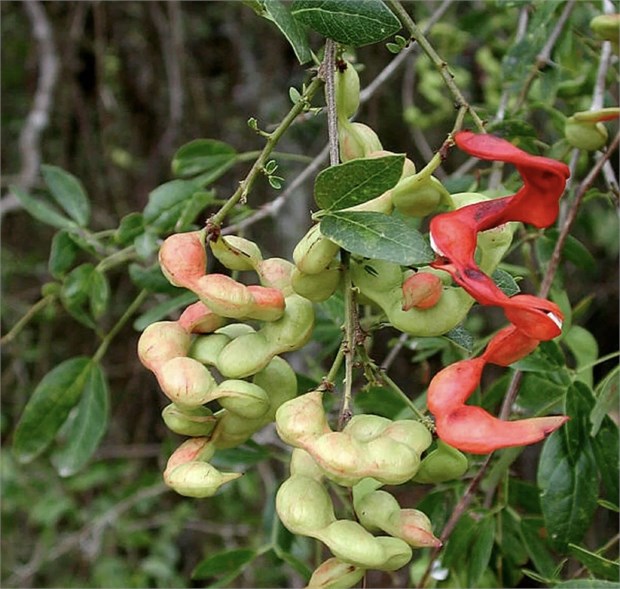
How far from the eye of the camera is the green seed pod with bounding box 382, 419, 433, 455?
49cm

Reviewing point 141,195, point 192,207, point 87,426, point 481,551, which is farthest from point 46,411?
point 141,195

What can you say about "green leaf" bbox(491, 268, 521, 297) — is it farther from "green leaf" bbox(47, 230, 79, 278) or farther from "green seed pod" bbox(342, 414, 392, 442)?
"green leaf" bbox(47, 230, 79, 278)

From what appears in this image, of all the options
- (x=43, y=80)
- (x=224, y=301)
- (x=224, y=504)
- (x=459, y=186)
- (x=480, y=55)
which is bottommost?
(x=224, y=504)

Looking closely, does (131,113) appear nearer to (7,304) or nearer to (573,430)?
(7,304)

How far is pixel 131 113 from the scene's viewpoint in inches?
87.7

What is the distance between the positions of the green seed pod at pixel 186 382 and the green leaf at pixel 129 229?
1.50 feet

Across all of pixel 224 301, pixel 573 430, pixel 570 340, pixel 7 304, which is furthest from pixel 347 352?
pixel 7 304

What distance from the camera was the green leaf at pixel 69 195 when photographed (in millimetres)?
1092

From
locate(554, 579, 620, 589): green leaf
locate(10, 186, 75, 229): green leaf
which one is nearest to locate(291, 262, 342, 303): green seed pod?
locate(554, 579, 620, 589): green leaf

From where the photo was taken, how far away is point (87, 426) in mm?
1032

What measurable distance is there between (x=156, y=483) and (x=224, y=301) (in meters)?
1.34

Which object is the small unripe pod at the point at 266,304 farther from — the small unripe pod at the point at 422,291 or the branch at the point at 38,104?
the branch at the point at 38,104

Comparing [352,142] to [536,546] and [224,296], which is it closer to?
[224,296]

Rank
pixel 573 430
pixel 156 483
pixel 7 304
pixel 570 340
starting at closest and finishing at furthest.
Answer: pixel 573 430 < pixel 570 340 < pixel 156 483 < pixel 7 304
